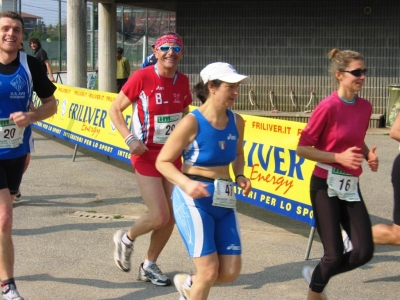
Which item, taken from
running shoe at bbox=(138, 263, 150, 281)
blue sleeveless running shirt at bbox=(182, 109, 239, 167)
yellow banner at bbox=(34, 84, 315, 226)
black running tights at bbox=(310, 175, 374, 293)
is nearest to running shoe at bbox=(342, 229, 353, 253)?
black running tights at bbox=(310, 175, 374, 293)

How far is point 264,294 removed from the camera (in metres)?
5.72

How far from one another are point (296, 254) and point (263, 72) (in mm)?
10909

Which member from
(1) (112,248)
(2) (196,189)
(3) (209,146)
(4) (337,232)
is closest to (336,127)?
(4) (337,232)

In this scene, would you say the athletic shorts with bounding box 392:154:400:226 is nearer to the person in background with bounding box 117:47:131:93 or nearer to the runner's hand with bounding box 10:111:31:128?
the runner's hand with bounding box 10:111:31:128

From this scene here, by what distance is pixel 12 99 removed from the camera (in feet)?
17.3

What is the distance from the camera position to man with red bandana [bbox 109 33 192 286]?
227 inches

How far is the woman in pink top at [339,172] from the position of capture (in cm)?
494

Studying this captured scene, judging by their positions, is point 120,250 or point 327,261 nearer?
point 327,261

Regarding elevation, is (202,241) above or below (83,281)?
above

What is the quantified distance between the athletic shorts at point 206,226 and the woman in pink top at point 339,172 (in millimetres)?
755

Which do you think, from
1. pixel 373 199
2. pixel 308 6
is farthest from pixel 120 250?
pixel 308 6

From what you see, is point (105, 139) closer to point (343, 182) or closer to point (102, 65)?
point (343, 182)

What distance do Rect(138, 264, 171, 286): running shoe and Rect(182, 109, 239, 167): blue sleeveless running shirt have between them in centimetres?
161

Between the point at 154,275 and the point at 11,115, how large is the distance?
171 cm
